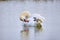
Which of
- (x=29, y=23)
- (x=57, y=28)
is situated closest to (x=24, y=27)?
(x=29, y=23)

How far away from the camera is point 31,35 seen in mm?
1260

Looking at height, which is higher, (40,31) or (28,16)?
(28,16)

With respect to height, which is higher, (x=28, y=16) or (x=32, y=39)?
(x=28, y=16)

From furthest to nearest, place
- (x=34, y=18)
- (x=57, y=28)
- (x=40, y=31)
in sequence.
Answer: (x=34, y=18)
(x=57, y=28)
(x=40, y=31)

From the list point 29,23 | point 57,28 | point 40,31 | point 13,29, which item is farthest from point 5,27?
point 57,28

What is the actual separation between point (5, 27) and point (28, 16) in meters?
0.25

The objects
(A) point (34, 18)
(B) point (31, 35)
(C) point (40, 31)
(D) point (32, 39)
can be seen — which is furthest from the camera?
(A) point (34, 18)

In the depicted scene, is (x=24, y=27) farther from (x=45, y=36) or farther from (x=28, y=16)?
(x=45, y=36)

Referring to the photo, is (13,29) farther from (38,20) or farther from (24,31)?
(38,20)

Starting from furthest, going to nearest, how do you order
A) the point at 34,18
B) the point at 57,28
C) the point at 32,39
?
1. the point at 34,18
2. the point at 57,28
3. the point at 32,39

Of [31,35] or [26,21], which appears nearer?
[31,35]

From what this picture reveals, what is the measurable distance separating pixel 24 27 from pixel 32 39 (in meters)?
0.35

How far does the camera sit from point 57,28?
148cm

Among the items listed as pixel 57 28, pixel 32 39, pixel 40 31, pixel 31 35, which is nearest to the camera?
pixel 32 39
